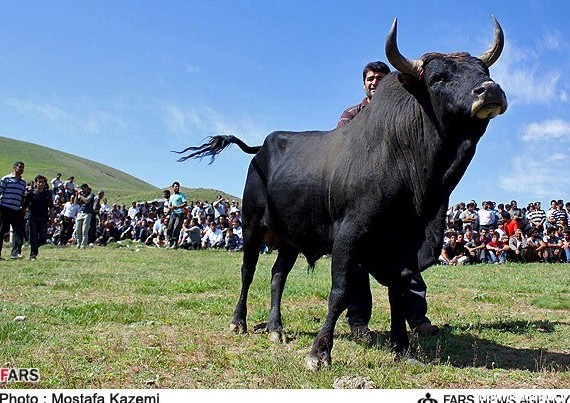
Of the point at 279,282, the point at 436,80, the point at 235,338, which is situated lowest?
the point at 235,338

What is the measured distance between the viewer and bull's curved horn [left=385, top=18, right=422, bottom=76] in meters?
4.34

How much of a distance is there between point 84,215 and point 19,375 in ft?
54.1

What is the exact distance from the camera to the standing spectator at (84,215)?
19062mm

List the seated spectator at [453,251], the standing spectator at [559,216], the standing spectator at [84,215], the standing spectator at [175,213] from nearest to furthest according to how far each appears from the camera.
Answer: the seated spectator at [453,251] → the standing spectator at [559,216] → the standing spectator at [84,215] → the standing spectator at [175,213]

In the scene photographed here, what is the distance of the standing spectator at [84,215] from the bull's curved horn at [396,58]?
1633cm

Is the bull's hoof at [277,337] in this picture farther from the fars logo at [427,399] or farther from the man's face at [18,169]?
the man's face at [18,169]

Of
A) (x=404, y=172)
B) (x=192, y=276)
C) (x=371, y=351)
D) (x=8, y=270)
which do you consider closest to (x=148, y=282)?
(x=192, y=276)

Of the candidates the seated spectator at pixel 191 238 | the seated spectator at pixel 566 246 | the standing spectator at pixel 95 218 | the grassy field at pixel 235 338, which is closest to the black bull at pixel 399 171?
the grassy field at pixel 235 338

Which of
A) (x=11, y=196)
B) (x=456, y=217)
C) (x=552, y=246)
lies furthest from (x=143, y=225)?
(x=552, y=246)

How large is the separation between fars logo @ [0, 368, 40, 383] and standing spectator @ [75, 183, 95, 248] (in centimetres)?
1574

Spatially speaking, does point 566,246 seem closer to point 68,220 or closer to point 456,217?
point 456,217

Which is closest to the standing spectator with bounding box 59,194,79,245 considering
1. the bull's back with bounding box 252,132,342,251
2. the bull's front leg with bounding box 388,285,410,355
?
the bull's back with bounding box 252,132,342,251

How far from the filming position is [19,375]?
3.89 meters

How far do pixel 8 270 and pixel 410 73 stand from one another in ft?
31.1
